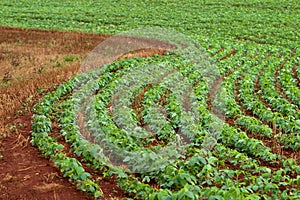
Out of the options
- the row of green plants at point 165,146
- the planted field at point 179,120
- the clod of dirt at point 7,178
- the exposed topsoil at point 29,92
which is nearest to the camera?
the row of green plants at point 165,146

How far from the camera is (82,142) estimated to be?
764cm

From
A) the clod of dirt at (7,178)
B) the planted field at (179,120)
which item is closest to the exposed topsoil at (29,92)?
the clod of dirt at (7,178)

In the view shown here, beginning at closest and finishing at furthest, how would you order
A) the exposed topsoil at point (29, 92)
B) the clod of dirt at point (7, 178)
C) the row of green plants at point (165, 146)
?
the row of green plants at point (165, 146)
the exposed topsoil at point (29, 92)
the clod of dirt at point (7, 178)

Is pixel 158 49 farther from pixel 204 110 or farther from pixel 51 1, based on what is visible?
pixel 51 1

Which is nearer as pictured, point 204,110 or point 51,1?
point 204,110

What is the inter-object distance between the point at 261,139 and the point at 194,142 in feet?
4.81

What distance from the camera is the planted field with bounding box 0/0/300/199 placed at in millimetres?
6504

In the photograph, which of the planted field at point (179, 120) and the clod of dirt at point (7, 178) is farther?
the clod of dirt at point (7, 178)

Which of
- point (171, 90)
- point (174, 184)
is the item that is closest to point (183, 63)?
point (171, 90)

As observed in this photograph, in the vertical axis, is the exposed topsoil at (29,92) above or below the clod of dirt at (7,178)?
above

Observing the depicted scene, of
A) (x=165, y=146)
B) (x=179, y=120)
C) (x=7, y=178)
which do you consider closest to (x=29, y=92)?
(x=179, y=120)

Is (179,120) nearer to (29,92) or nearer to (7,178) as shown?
(7,178)

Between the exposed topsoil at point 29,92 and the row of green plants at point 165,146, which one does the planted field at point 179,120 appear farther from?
the exposed topsoil at point 29,92

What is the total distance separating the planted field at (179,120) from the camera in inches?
256
